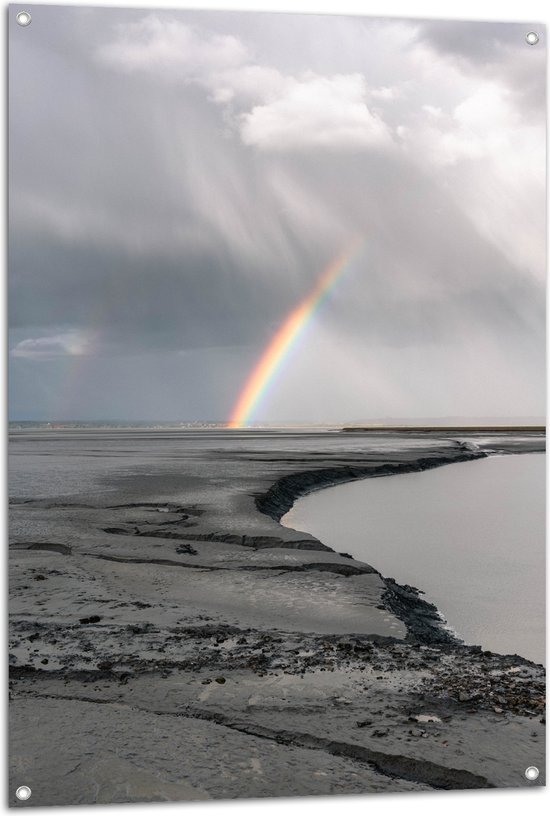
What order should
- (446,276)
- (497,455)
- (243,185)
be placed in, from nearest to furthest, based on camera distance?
(243,185) → (446,276) → (497,455)

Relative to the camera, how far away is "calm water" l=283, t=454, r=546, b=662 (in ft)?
19.4

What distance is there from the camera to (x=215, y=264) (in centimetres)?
559

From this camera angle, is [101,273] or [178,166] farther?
[101,273]

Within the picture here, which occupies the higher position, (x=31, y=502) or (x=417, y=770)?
(x=31, y=502)

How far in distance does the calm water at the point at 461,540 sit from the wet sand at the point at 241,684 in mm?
527

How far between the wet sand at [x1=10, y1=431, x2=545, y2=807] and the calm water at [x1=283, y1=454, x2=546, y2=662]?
0.53m

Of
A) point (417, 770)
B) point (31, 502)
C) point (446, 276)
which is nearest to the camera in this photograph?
point (417, 770)

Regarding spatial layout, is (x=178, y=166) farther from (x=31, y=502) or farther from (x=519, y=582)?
(x=31, y=502)

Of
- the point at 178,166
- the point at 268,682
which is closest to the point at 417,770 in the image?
the point at 268,682

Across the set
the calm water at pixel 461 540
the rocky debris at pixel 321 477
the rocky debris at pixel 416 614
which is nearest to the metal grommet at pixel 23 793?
the rocky debris at pixel 416 614

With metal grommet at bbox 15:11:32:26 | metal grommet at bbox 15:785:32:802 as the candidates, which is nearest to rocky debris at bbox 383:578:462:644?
metal grommet at bbox 15:785:32:802

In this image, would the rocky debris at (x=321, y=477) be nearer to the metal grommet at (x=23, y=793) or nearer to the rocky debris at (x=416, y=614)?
the rocky debris at (x=416, y=614)

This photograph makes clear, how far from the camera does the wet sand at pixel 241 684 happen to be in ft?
11.0

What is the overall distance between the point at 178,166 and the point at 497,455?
23759mm
